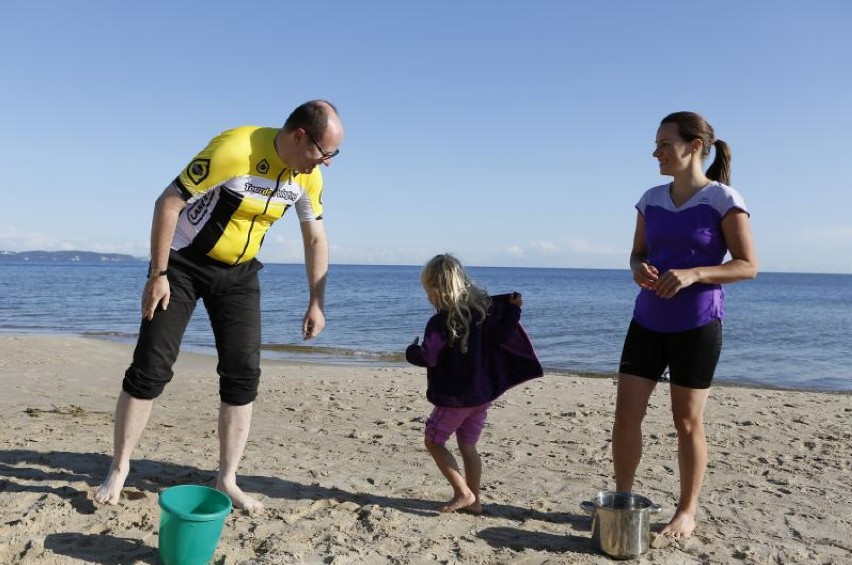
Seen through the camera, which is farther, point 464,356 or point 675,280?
point 464,356

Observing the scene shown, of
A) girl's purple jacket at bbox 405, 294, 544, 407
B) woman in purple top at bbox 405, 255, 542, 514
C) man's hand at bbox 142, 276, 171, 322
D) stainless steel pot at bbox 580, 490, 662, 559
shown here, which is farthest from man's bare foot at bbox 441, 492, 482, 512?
man's hand at bbox 142, 276, 171, 322

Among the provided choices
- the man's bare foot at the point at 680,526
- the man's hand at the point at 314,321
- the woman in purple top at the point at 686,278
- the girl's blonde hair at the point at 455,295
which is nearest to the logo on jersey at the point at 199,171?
the man's hand at the point at 314,321

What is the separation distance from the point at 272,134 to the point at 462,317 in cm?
140

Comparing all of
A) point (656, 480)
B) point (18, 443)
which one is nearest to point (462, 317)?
point (656, 480)

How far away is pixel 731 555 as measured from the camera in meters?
3.42

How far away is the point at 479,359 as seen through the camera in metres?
3.78

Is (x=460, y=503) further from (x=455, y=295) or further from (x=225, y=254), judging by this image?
(x=225, y=254)

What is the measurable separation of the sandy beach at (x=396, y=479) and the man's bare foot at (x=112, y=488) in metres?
0.05

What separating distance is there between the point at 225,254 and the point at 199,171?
48 cm

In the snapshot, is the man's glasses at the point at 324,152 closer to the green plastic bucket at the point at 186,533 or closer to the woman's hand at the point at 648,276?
the woman's hand at the point at 648,276

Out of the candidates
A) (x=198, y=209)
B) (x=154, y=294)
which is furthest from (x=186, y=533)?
(x=198, y=209)

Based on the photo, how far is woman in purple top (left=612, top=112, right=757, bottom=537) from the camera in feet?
10.8

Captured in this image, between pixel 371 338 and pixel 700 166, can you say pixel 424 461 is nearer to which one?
pixel 700 166

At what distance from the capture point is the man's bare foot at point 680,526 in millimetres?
3592
